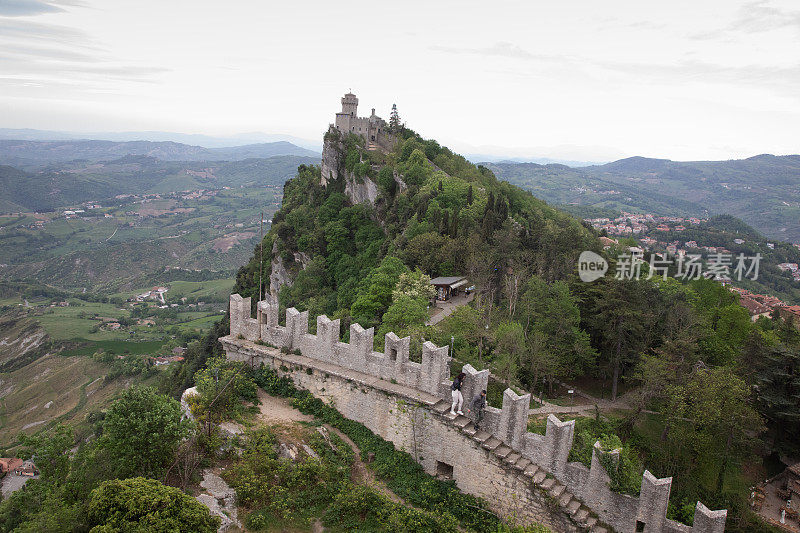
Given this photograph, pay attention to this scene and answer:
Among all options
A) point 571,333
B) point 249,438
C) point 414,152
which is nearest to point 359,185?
point 414,152

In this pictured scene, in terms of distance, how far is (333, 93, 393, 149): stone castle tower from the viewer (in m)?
82.4

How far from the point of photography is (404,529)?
12.0 m

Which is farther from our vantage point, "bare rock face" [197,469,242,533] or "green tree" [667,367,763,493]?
"green tree" [667,367,763,493]

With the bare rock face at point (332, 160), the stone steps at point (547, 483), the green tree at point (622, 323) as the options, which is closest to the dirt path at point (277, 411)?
the stone steps at point (547, 483)

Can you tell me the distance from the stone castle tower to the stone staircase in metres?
71.8

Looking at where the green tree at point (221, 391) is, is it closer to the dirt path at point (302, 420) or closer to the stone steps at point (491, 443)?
the dirt path at point (302, 420)

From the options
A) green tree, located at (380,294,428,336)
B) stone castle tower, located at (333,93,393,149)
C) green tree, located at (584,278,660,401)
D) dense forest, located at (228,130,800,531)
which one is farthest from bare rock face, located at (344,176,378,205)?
green tree, located at (584,278,660,401)

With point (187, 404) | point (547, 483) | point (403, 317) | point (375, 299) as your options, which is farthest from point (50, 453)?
point (375, 299)

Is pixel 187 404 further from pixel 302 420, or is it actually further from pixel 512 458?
pixel 512 458

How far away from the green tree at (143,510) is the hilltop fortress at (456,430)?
6754mm

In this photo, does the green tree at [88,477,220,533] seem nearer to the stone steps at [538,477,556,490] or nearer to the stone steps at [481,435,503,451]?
the stone steps at [481,435,503,451]

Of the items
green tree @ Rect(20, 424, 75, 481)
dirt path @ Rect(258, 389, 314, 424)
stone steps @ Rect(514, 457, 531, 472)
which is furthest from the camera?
dirt path @ Rect(258, 389, 314, 424)

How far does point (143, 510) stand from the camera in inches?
378

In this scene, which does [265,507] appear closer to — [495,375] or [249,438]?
[249,438]
